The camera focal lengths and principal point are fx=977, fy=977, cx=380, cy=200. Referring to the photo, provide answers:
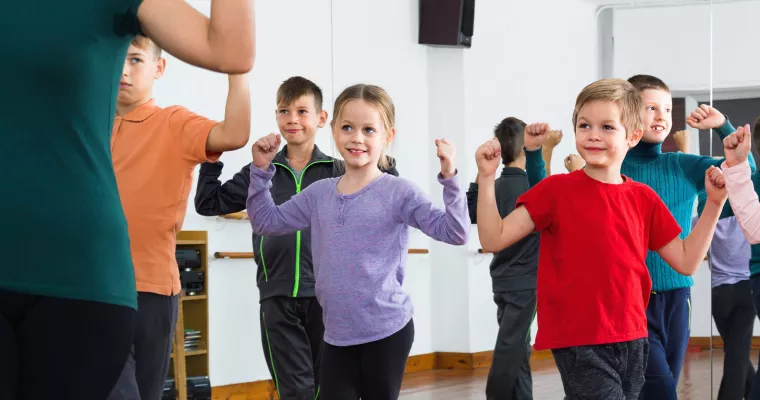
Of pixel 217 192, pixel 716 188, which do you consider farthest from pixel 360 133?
pixel 716 188

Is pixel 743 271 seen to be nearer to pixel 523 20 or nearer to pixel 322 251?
pixel 322 251

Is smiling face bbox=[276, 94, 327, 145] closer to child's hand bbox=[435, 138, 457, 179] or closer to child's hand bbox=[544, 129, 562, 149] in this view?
child's hand bbox=[544, 129, 562, 149]

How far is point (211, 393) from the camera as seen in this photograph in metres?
5.37

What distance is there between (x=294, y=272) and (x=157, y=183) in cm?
140

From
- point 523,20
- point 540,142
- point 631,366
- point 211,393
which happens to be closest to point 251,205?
point 540,142

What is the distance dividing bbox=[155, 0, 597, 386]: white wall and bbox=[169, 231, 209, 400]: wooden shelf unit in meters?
0.30

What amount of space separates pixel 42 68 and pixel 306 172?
252 cm

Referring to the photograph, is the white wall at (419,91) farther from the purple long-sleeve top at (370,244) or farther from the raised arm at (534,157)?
the purple long-sleeve top at (370,244)

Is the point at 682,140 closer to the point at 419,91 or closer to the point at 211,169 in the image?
the point at 211,169

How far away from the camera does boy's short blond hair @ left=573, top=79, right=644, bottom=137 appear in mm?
2553

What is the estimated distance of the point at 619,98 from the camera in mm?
2559

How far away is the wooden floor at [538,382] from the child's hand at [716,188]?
1.42 metres

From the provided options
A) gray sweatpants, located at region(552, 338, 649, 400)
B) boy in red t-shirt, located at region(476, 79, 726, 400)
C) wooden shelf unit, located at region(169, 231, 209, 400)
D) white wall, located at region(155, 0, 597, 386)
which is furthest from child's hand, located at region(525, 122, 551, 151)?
white wall, located at region(155, 0, 597, 386)

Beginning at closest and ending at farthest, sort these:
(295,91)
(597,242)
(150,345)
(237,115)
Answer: (237,115) → (150,345) → (597,242) → (295,91)
